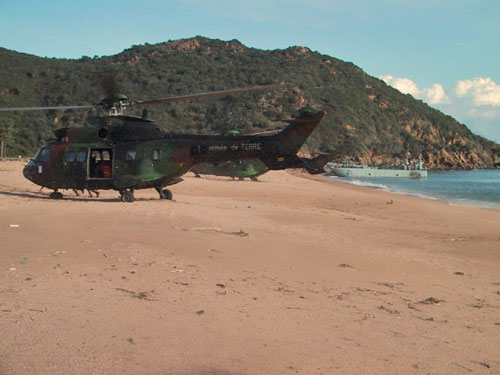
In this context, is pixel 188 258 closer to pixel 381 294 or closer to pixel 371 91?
pixel 381 294

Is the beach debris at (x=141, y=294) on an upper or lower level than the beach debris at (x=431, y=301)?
lower

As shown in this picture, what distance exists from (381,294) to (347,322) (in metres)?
1.32

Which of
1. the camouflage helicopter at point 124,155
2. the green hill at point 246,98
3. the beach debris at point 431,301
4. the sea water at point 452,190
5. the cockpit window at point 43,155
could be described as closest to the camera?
the beach debris at point 431,301

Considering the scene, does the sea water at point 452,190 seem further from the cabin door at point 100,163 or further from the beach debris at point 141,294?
the beach debris at point 141,294

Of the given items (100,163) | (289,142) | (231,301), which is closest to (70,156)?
(100,163)

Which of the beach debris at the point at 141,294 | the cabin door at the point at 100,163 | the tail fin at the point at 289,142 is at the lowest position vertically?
the beach debris at the point at 141,294

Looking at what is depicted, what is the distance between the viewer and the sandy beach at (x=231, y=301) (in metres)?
3.59

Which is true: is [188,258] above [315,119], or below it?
below

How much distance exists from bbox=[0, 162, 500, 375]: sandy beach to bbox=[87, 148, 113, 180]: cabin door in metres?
5.39

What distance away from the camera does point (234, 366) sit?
11.3 feet

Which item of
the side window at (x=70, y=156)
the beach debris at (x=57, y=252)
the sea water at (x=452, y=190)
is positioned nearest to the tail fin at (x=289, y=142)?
the side window at (x=70, y=156)

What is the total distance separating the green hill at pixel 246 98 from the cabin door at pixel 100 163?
45.6 meters

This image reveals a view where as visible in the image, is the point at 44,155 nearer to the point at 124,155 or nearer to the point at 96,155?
the point at 96,155

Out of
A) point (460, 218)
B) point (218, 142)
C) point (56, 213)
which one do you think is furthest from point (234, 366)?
point (460, 218)
